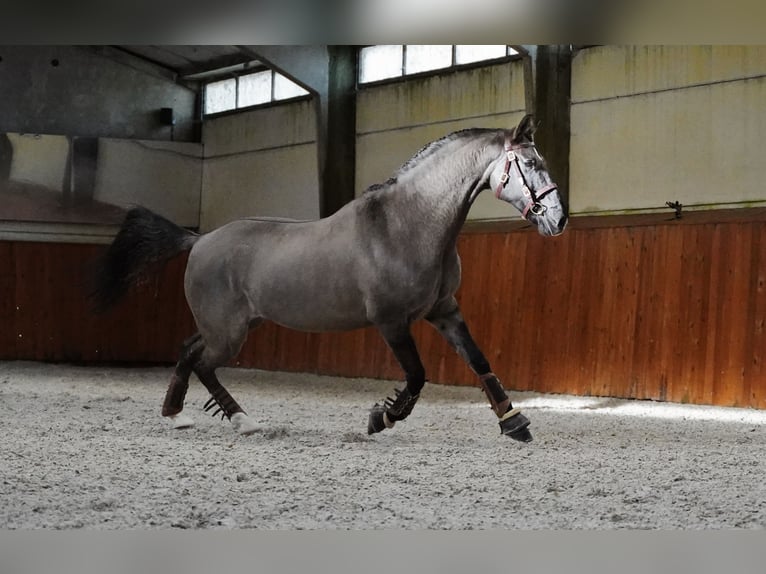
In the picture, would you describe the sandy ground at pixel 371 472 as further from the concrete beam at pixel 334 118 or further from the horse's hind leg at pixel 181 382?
the concrete beam at pixel 334 118

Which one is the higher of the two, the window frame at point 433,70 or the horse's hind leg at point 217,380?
the window frame at point 433,70

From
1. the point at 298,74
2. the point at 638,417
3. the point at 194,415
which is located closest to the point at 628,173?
the point at 638,417

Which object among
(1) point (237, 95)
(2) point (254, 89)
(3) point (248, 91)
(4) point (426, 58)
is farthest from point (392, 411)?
(1) point (237, 95)

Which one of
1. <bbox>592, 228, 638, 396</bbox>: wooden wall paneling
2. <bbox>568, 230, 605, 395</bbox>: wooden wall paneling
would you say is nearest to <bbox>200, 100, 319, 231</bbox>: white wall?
<bbox>568, 230, 605, 395</bbox>: wooden wall paneling

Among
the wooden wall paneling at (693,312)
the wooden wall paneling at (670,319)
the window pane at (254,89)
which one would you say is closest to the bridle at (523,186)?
the wooden wall paneling at (693,312)

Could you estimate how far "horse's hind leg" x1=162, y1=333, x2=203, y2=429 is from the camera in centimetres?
573

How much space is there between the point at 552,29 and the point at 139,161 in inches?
564

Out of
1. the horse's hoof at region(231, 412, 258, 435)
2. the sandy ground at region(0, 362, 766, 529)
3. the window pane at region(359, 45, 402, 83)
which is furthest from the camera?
the window pane at region(359, 45, 402, 83)

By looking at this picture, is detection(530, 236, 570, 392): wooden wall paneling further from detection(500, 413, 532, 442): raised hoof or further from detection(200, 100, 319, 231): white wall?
detection(500, 413, 532, 442): raised hoof

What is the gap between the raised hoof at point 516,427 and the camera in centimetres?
510

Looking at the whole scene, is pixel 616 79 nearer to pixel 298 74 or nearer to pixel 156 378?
pixel 298 74

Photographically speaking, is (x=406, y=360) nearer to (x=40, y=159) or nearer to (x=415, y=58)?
(x=415, y=58)

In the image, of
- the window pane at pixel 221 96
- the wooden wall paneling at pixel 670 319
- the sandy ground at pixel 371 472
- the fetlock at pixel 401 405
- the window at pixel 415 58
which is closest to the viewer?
the sandy ground at pixel 371 472

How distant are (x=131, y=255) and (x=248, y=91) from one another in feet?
32.2
